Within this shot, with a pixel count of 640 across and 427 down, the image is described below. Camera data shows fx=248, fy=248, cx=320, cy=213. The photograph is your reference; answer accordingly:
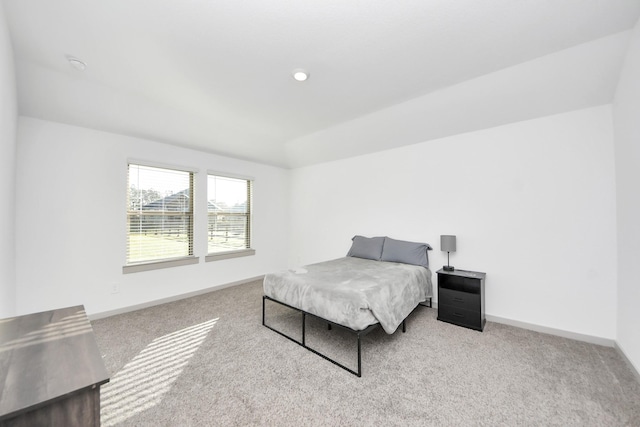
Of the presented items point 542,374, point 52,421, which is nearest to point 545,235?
point 542,374

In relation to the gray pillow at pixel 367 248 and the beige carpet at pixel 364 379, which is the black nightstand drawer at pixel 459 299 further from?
the gray pillow at pixel 367 248

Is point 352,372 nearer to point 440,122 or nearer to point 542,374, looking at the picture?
point 542,374

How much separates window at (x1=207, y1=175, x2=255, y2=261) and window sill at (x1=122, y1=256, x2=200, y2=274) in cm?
32

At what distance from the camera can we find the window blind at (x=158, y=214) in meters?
3.63

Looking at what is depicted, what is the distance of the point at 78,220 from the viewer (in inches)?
123

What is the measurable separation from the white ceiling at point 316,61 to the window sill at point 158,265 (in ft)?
6.12

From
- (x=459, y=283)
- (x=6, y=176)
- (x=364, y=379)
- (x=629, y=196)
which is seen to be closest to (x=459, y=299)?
(x=459, y=283)

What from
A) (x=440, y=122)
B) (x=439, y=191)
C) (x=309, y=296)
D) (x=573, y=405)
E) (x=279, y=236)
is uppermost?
(x=440, y=122)

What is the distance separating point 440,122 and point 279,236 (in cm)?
386

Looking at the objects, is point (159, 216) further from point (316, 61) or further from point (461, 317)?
point (461, 317)

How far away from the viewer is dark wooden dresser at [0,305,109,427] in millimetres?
790

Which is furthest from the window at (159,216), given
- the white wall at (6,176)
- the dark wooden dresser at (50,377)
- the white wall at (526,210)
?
the white wall at (526,210)

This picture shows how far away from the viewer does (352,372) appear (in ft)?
6.97

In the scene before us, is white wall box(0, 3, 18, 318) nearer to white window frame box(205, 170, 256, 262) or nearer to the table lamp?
white window frame box(205, 170, 256, 262)
